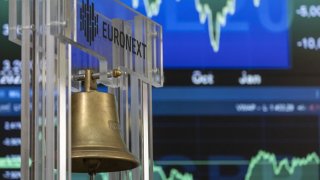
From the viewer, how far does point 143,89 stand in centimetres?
358

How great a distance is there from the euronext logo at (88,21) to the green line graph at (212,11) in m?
2.79

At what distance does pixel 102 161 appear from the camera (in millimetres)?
3352

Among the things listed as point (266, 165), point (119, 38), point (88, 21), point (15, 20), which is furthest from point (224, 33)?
point (15, 20)

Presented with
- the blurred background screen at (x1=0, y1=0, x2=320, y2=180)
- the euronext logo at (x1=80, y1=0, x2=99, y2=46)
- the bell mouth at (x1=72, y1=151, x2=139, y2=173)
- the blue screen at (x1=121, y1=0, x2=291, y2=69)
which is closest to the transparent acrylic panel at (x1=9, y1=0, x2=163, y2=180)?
the euronext logo at (x1=80, y1=0, x2=99, y2=46)

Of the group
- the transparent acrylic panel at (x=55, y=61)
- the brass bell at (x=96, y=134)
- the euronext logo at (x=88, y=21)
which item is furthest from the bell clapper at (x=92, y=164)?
the euronext logo at (x=88, y=21)

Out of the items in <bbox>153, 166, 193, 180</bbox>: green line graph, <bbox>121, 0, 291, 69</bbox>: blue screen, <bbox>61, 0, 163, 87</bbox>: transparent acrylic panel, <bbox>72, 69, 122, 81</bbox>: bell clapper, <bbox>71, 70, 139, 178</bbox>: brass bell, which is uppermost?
<bbox>121, 0, 291, 69</bbox>: blue screen

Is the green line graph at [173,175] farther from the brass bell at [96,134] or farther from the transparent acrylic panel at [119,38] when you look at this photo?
the brass bell at [96,134]

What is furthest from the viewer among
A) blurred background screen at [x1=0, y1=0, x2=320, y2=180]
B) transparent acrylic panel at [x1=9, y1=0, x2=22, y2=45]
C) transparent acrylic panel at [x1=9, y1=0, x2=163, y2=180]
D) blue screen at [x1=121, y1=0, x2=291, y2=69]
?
blue screen at [x1=121, y1=0, x2=291, y2=69]

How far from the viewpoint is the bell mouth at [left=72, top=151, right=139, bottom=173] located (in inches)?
126

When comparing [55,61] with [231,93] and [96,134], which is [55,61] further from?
[231,93]

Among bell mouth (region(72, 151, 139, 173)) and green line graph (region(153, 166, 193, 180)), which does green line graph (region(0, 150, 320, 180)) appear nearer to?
green line graph (region(153, 166, 193, 180))

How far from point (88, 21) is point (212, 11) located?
9.82ft

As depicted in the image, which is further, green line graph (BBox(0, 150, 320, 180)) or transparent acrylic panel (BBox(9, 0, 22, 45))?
green line graph (BBox(0, 150, 320, 180))

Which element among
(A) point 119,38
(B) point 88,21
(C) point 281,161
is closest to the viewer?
(B) point 88,21
